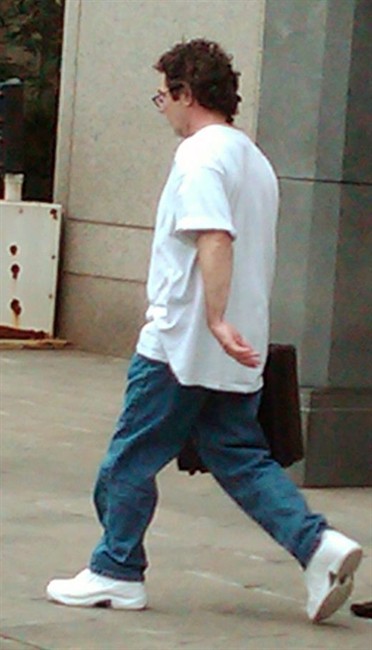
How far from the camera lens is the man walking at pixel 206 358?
5824 millimetres

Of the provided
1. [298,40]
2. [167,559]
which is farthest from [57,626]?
[298,40]

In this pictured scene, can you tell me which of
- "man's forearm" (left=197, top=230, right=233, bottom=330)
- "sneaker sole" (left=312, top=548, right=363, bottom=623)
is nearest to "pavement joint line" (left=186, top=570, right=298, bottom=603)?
"sneaker sole" (left=312, top=548, right=363, bottom=623)

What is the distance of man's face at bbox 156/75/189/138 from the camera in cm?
607

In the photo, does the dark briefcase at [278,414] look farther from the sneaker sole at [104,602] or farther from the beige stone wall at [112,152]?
the beige stone wall at [112,152]

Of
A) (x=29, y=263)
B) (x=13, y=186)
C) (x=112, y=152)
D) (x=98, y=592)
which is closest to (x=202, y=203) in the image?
(x=98, y=592)

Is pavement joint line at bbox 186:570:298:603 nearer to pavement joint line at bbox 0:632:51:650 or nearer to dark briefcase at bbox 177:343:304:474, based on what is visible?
dark briefcase at bbox 177:343:304:474

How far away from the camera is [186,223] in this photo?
18.9ft

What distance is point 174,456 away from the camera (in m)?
6.20

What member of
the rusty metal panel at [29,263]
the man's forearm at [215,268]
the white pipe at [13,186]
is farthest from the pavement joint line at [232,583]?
the white pipe at [13,186]

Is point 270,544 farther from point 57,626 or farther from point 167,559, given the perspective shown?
point 57,626

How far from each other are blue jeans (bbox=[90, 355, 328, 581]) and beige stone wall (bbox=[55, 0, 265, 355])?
22.2 ft

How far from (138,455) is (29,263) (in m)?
7.64

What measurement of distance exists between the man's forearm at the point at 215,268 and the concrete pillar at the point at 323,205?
111 inches

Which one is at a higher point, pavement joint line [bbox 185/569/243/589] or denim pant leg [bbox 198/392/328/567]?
denim pant leg [bbox 198/392/328/567]
